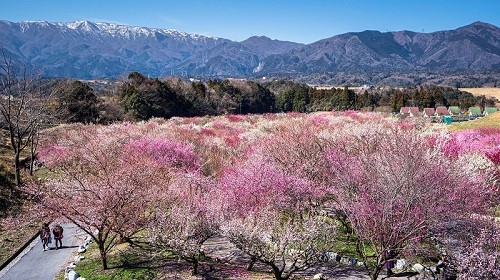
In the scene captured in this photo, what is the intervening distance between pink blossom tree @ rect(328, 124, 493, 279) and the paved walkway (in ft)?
36.5

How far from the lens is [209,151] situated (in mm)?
26078

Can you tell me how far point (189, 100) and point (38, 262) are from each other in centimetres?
5610

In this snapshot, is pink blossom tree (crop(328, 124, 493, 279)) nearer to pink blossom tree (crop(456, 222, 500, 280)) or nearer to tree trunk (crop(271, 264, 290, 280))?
pink blossom tree (crop(456, 222, 500, 280))

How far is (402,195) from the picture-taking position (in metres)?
12.5

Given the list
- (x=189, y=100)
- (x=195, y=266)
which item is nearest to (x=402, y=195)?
(x=195, y=266)

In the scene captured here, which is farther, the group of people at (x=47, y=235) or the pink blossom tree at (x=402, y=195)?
the group of people at (x=47, y=235)

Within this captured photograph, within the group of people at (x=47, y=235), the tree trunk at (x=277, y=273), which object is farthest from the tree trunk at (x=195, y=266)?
the group of people at (x=47, y=235)

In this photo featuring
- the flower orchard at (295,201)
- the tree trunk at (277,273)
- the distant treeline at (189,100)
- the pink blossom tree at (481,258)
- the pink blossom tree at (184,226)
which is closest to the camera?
the pink blossom tree at (481,258)

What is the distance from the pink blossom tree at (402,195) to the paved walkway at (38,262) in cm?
1111

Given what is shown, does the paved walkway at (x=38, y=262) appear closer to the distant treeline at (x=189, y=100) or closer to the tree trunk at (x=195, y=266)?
the tree trunk at (x=195, y=266)

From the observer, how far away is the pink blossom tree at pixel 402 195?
12016 mm

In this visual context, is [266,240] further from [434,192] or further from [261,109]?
[261,109]

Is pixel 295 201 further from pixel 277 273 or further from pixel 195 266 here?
pixel 195 266

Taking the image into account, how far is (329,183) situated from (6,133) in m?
39.3
